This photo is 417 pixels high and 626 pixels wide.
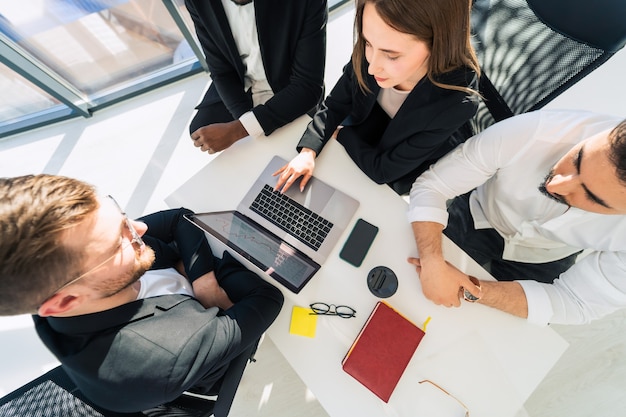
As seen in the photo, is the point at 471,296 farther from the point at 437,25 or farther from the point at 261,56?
the point at 261,56

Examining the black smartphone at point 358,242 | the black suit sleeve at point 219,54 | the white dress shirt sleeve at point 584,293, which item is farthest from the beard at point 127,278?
the white dress shirt sleeve at point 584,293

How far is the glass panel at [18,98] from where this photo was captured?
77.1 inches

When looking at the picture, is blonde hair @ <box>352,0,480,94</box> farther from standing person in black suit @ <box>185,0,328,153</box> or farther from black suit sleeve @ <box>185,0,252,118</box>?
black suit sleeve @ <box>185,0,252,118</box>

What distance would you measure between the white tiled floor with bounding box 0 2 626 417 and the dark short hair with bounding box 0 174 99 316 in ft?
3.58

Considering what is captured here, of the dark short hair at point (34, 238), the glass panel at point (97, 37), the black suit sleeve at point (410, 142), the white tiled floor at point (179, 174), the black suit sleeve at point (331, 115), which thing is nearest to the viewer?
the dark short hair at point (34, 238)

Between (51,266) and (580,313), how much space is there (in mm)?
1365

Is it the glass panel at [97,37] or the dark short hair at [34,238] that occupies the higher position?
the glass panel at [97,37]

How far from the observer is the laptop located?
40.2 inches

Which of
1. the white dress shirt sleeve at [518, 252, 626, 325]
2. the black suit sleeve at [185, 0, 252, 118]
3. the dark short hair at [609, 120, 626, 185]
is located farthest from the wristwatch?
the black suit sleeve at [185, 0, 252, 118]

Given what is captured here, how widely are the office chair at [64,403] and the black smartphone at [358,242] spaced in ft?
1.61

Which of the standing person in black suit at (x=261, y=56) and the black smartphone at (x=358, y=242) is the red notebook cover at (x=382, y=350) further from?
the standing person in black suit at (x=261, y=56)

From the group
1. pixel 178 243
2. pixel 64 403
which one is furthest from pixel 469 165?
pixel 64 403

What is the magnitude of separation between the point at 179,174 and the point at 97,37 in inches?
38.4

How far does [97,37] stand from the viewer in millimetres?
1979
